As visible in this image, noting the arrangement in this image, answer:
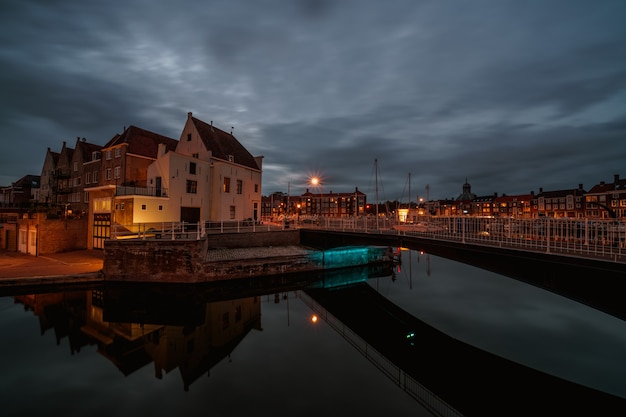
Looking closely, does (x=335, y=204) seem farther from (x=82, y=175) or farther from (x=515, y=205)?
(x=82, y=175)

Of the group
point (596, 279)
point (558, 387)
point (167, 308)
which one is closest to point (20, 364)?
point (167, 308)

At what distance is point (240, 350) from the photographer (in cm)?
1244

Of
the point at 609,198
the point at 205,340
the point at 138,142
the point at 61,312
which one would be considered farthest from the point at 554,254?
the point at 609,198

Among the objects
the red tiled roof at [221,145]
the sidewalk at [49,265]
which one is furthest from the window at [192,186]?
the sidewalk at [49,265]

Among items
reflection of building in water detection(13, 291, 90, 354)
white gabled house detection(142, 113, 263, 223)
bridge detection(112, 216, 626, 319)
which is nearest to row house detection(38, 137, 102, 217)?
white gabled house detection(142, 113, 263, 223)

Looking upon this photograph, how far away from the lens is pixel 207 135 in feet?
114

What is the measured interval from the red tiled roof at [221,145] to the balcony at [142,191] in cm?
774

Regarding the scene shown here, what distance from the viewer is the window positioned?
99.8 ft

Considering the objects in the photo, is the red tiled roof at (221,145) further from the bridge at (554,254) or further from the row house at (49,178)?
the row house at (49,178)

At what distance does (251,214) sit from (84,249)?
1863cm

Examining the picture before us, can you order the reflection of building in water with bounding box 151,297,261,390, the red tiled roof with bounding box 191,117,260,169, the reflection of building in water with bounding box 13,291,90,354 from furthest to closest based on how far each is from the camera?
the red tiled roof with bounding box 191,117,260,169 → the reflection of building in water with bounding box 13,291,90,354 → the reflection of building in water with bounding box 151,297,261,390

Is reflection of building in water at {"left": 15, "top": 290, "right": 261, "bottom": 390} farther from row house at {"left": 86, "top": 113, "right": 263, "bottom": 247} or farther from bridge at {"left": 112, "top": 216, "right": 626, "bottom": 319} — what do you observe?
bridge at {"left": 112, "top": 216, "right": 626, "bottom": 319}

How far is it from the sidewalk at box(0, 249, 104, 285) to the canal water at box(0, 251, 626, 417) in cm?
261

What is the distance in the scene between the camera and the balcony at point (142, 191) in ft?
89.5
